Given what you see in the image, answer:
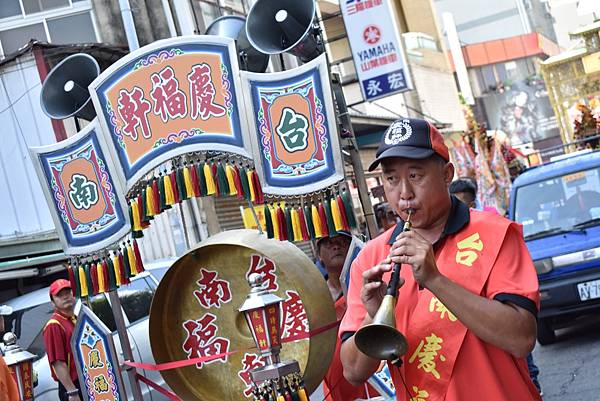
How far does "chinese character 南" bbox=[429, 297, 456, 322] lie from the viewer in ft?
9.52

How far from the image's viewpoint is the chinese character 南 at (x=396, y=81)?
15312mm

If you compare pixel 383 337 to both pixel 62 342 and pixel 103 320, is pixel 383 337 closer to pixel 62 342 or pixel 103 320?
pixel 62 342

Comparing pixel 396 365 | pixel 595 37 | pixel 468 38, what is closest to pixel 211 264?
pixel 396 365

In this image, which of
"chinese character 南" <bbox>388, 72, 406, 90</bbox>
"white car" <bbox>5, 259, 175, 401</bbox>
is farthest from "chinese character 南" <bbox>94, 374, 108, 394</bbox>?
"chinese character 南" <bbox>388, 72, 406, 90</bbox>

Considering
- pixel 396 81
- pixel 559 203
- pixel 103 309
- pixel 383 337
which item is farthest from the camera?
pixel 396 81

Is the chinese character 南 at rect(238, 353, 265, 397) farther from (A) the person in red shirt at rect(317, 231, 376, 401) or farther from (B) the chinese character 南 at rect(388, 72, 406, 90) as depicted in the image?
(B) the chinese character 南 at rect(388, 72, 406, 90)

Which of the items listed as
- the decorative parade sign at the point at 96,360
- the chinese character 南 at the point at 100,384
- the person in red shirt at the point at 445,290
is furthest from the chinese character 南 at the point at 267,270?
the person in red shirt at the point at 445,290

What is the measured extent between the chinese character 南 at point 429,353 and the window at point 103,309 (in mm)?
6080

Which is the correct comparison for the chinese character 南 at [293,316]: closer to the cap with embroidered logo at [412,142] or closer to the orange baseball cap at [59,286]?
the cap with embroidered logo at [412,142]

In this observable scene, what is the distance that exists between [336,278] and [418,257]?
8.69 ft

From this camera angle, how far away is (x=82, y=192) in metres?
5.99

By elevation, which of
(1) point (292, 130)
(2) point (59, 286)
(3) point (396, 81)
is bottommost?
(2) point (59, 286)

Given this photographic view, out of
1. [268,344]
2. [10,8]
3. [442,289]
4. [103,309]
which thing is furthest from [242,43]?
[10,8]

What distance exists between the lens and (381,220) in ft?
28.1
